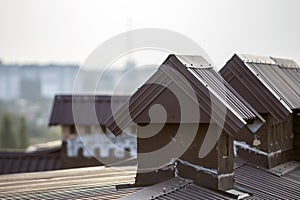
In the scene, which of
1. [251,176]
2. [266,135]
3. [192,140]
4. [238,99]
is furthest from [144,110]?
[266,135]

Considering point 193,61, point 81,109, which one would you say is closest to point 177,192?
point 193,61

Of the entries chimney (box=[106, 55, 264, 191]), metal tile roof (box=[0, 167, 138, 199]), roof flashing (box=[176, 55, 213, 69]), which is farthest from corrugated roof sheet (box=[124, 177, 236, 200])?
roof flashing (box=[176, 55, 213, 69])

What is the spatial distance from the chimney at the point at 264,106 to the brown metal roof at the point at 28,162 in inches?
262

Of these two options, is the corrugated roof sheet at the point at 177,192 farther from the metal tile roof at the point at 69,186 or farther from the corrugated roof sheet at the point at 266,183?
the corrugated roof sheet at the point at 266,183

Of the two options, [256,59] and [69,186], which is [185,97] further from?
[256,59]

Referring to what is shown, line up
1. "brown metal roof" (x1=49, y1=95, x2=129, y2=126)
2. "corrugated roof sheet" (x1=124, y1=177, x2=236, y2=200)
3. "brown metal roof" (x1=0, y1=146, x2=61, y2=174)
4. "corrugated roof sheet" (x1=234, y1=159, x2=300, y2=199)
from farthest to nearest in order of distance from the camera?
"brown metal roof" (x1=49, y1=95, x2=129, y2=126) < "brown metal roof" (x1=0, y1=146, x2=61, y2=174) < "corrugated roof sheet" (x1=234, y1=159, x2=300, y2=199) < "corrugated roof sheet" (x1=124, y1=177, x2=236, y2=200)

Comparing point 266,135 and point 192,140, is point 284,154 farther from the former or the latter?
point 192,140

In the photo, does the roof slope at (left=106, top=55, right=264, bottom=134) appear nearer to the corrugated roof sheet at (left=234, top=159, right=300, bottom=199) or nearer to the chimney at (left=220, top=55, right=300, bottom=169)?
the corrugated roof sheet at (left=234, top=159, right=300, bottom=199)

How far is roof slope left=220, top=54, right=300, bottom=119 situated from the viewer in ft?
27.1

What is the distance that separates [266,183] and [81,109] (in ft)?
28.3

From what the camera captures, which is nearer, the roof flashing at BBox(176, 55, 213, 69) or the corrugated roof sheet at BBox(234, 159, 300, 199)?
the roof flashing at BBox(176, 55, 213, 69)

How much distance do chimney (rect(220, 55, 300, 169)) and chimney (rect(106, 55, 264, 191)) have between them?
1638 mm

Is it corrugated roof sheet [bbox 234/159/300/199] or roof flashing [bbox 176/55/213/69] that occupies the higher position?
roof flashing [bbox 176/55/213/69]

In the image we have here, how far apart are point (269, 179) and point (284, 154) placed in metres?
1.56
